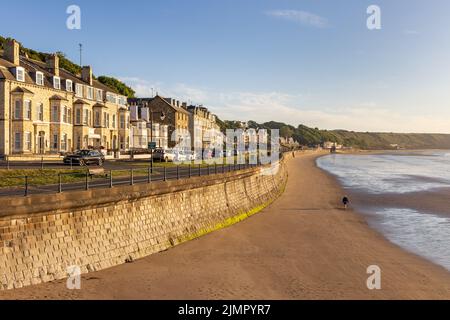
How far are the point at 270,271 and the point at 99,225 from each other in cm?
815

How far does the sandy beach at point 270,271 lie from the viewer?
685 inches

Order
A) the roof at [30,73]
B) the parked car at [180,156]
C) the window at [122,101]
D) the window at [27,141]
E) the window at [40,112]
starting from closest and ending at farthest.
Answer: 1. the roof at [30,73]
2. the window at [27,141]
3. the window at [40,112]
4. the parked car at [180,156]
5. the window at [122,101]

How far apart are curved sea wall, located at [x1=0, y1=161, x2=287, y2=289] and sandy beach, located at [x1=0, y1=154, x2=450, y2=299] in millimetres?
648

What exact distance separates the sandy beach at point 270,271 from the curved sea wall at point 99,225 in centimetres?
65

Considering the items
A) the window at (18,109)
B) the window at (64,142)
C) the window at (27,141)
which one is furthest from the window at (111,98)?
the window at (18,109)

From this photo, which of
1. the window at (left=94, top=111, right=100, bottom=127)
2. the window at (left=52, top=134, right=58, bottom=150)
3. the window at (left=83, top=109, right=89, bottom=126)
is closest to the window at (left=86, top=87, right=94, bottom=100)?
the window at (left=94, top=111, right=100, bottom=127)

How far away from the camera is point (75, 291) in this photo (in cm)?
1647

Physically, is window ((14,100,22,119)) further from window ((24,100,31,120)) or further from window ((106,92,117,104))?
window ((106,92,117,104))

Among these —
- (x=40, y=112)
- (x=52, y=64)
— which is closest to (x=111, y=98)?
(x=52, y=64)

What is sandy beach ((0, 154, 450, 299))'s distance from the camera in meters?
17.4

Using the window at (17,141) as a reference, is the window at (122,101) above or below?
above

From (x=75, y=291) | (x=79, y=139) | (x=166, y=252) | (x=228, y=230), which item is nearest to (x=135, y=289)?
(x=75, y=291)

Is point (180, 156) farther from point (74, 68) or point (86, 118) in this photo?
point (74, 68)

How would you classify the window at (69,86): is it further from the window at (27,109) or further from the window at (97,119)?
the window at (27,109)
